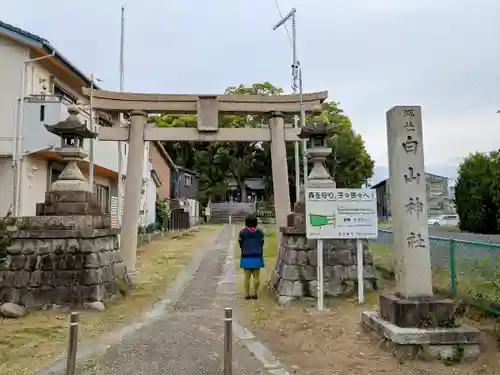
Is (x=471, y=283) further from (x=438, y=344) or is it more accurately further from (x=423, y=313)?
(x=438, y=344)

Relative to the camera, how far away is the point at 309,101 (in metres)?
11.9

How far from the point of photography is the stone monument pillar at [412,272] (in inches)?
199

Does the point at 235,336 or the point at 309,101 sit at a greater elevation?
the point at 309,101

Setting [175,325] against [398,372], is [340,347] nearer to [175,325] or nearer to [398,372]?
[398,372]

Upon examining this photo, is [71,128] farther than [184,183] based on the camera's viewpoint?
No

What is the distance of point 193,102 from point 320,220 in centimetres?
583

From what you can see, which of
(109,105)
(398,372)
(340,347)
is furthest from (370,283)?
(109,105)

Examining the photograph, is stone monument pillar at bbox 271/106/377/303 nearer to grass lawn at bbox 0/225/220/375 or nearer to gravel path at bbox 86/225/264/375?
gravel path at bbox 86/225/264/375

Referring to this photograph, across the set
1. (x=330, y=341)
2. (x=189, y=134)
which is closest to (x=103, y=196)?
(x=189, y=134)

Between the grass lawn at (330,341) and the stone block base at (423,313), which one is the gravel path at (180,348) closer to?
the grass lawn at (330,341)

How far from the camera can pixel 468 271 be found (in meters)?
6.79

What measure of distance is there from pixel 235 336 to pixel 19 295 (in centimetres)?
442

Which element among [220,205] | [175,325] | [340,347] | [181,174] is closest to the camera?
[340,347]

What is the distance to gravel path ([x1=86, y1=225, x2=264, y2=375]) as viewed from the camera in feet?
16.1
